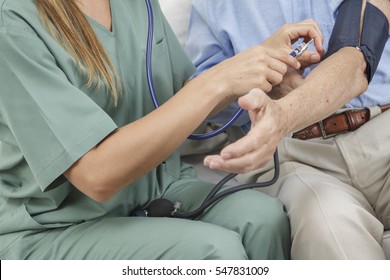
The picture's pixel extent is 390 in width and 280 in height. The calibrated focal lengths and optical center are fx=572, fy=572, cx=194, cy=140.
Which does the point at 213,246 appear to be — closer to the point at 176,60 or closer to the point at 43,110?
the point at 43,110

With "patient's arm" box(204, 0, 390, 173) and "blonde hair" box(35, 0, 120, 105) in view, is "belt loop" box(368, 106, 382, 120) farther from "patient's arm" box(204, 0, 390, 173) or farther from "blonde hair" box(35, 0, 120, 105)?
"blonde hair" box(35, 0, 120, 105)

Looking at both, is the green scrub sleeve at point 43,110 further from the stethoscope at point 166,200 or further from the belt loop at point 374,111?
the belt loop at point 374,111

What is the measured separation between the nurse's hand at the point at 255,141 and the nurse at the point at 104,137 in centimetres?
8

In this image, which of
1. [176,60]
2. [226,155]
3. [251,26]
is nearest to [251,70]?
[226,155]

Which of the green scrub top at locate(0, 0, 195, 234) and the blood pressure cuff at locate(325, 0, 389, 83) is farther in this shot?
the blood pressure cuff at locate(325, 0, 389, 83)

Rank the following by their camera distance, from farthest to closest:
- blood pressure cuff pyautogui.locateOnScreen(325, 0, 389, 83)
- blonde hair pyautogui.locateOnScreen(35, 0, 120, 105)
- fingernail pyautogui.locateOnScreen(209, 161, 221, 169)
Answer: blood pressure cuff pyautogui.locateOnScreen(325, 0, 389, 83)
blonde hair pyautogui.locateOnScreen(35, 0, 120, 105)
fingernail pyautogui.locateOnScreen(209, 161, 221, 169)

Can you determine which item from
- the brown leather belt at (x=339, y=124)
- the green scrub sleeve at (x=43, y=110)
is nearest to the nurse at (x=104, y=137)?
→ the green scrub sleeve at (x=43, y=110)

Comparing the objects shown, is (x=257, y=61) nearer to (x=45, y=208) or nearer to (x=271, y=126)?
(x=271, y=126)

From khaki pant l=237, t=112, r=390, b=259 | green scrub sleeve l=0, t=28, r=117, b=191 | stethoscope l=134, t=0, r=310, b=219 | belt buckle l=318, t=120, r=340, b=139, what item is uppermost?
Result: green scrub sleeve l=0, t=28, r=117, b=191

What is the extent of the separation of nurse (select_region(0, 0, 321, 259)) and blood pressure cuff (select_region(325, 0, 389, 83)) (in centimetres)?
13

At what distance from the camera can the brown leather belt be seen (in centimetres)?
147

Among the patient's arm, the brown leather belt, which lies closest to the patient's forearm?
the patient's arm
